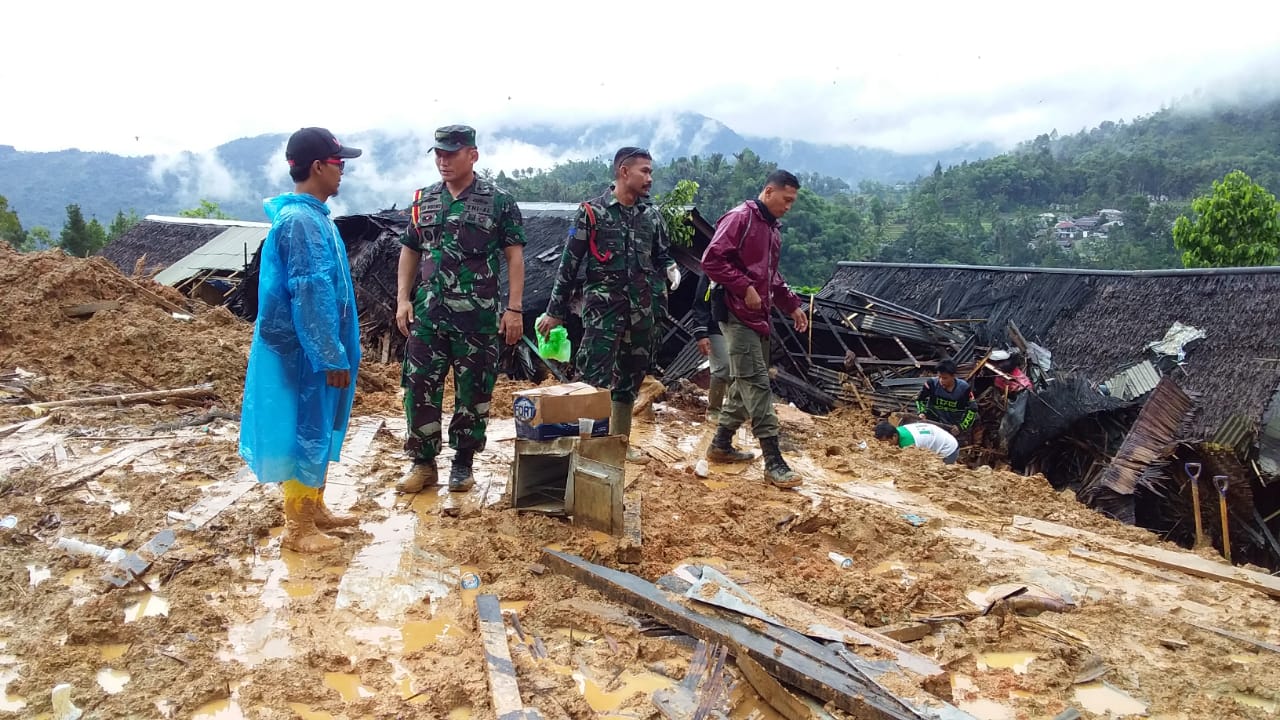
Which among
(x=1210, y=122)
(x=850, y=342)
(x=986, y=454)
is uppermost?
(x=1210, y=122)

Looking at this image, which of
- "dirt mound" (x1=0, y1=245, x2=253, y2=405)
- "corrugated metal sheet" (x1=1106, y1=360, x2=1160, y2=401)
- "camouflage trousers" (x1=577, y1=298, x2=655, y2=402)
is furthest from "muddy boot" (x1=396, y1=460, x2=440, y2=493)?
"corrugated metal sheet" (x1=1106, y1=360, x2=1160, y2=401)

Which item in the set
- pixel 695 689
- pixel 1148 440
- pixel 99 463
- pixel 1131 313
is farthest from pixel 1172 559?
pixel 1131 313

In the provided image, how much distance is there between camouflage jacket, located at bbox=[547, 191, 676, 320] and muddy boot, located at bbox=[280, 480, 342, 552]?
1.95 m

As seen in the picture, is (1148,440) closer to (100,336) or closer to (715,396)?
(715,396)

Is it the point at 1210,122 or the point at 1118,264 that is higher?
the point at 1210,122

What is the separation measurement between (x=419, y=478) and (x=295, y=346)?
129cm

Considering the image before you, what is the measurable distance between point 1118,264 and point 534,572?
1798 inches

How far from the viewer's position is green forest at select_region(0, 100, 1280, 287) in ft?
88.0

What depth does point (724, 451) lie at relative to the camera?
5754 millimetres

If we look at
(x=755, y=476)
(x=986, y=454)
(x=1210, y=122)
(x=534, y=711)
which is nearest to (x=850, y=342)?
(x=986, y=454)

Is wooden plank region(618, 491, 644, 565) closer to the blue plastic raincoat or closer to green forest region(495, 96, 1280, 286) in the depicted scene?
the blue plastic raincoat

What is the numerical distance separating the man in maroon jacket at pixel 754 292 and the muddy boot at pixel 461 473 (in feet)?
5.93

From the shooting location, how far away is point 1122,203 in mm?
57438

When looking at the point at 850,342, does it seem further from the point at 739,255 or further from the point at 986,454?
the point at 739,255
